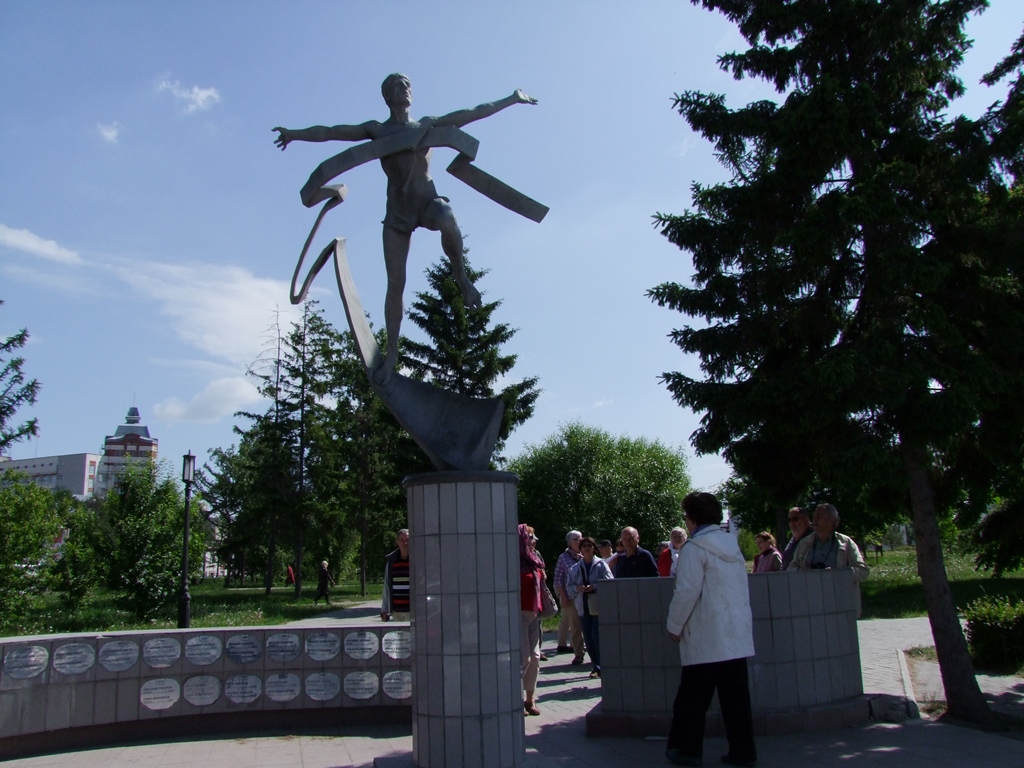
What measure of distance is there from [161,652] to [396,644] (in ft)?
6.65

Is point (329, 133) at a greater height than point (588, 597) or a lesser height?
greater

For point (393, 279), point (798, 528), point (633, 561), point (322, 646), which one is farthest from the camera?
point (633, 561)

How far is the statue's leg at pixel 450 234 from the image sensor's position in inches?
246

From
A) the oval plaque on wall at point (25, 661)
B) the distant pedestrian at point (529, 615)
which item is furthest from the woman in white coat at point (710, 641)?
the oval plaque on wall at point (25, 661)

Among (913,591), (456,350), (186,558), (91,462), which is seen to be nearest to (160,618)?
(186,558)

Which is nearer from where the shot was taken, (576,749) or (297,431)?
(576,749)

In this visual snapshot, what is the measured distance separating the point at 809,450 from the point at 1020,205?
10.2ft

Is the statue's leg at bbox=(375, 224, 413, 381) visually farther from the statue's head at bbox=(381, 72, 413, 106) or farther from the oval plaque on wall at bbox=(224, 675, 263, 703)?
the oval plaque on wall at bbox=(224, 675, 263, 703)

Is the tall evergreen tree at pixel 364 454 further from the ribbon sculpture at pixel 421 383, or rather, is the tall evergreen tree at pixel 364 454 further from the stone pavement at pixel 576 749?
the ribbon sculpture at pixel 421 383

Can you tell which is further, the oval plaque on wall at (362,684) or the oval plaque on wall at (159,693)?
the oval plaque on wall at (362,684)

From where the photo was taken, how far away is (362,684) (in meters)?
7.30

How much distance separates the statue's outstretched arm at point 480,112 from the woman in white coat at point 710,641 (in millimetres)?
3576

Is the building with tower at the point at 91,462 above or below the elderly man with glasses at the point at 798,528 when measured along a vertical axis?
above

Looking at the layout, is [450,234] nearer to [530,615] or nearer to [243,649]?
[530,615]
